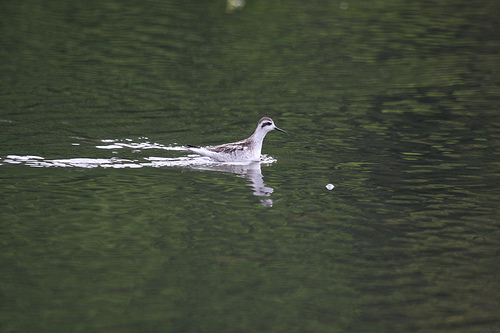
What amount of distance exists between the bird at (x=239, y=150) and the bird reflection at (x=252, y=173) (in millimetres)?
168

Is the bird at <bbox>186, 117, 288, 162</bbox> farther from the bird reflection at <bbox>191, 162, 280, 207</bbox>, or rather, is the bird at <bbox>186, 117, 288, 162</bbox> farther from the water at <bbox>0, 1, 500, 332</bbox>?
the water at <bbox>0, 1, 500, 332</bbox>

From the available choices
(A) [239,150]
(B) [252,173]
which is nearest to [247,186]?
(B) [252,173]

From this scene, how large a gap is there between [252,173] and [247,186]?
132cm

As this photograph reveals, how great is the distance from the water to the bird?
1.22ft

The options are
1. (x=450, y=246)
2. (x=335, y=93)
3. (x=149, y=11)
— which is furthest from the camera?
(x=149, y=11)

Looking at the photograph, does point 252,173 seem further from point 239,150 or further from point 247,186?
point 247,186

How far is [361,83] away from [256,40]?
8.83 m

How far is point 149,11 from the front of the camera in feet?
Answer: 143

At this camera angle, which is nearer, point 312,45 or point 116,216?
point 116,216

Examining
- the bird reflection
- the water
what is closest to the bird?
the bird reflection

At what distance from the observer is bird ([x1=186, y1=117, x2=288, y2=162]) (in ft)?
59.9

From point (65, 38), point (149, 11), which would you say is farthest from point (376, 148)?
point (149, 11)

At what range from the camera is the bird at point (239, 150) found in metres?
18.2

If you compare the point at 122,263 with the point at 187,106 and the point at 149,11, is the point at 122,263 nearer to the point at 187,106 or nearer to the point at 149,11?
the point at 187,106
